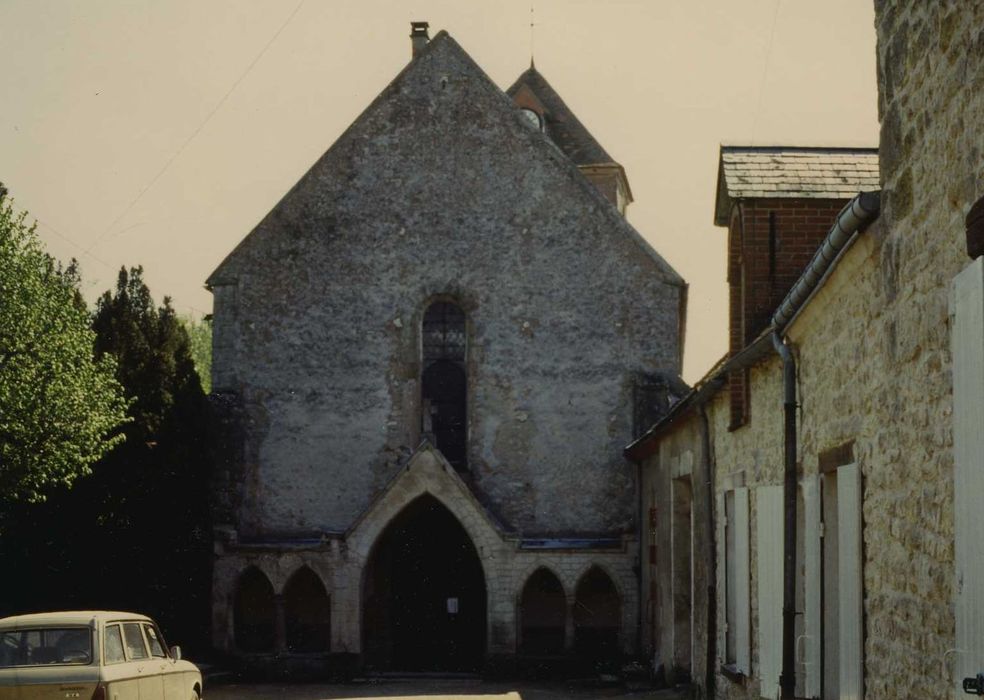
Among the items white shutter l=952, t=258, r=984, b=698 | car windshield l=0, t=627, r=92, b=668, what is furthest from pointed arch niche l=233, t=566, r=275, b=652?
white shutter l=952, t=258, r=984, b=698

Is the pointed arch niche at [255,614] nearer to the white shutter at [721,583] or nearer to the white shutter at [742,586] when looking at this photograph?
the white shutter at [721,583]

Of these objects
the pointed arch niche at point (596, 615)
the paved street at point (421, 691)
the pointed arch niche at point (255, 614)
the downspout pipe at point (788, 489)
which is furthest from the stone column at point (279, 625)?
the downspout pipe at point (788, 489)

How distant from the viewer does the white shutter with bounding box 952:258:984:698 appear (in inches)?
209

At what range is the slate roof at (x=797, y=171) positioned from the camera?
42.9ft

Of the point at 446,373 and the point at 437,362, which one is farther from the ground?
the point at 437,362

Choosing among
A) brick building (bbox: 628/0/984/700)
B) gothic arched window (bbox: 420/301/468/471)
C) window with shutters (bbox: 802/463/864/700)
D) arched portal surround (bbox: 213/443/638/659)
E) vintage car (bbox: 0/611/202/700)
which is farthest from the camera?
gothic arched window (bbox: 420/301/468/471)

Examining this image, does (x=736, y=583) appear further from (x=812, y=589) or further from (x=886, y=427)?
(x=886, y=427)

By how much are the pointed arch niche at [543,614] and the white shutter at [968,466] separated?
66.2ft

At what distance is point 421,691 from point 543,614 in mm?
4535

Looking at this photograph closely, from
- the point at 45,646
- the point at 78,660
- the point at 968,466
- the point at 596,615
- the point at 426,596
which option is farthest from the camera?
the point at 426,596

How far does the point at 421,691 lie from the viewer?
2170 centimetres

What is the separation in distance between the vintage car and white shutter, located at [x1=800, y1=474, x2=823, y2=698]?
5830mm

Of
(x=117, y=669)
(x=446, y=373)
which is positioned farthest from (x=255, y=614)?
(x=117, y=669)

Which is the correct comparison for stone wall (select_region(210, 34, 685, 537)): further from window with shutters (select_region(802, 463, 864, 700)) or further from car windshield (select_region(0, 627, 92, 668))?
window with shutters (select_region(802, 463, 864, 700))
